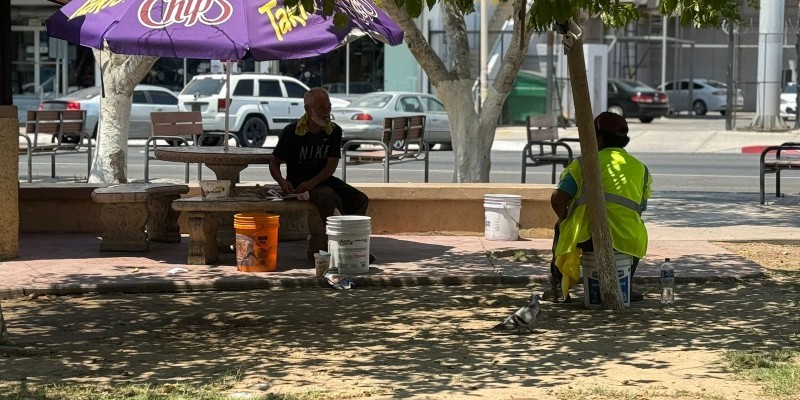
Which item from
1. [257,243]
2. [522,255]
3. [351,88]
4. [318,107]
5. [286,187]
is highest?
[351,88]

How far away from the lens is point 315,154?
10.6 meters

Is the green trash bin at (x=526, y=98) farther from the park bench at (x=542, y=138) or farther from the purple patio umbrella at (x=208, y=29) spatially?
the purple patio umbrella at (x=208, y=29)

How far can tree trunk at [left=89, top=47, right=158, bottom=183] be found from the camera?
1495cm

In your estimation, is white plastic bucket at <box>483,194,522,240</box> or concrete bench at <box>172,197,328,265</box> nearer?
concrete bench at <box>172,197,328,265</box>

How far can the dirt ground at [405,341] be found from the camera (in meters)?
6.39

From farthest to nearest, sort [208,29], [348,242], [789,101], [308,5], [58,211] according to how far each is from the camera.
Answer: [789,101], [58,211], [208,29], [348,242], [308,5]

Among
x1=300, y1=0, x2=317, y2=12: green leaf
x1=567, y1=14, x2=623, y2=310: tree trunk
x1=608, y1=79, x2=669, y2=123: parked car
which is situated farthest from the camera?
x1=608, y1=79, x2=669, y2=123: parked car

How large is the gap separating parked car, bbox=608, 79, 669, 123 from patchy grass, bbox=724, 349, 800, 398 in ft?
102

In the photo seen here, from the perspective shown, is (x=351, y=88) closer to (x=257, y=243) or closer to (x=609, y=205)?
(x=257, y=243)

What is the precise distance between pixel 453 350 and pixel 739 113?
33.1 meters

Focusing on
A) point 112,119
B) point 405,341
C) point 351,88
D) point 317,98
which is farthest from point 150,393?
point 351,88

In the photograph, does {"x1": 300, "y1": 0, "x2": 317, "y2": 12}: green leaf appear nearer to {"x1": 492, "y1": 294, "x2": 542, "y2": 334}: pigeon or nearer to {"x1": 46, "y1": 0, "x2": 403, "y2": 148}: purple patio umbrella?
{"x1": 492, "y1": 294, "x2": 542, "y2": 334}: pigeon

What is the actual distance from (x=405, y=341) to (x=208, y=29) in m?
3.72

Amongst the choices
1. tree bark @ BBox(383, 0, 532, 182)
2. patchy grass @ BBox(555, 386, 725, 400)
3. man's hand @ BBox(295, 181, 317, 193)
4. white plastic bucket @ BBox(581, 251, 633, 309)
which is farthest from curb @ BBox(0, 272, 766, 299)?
tree bark @ BBox(383, 0, 532, 182)
